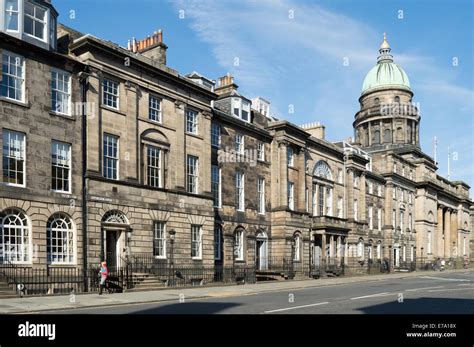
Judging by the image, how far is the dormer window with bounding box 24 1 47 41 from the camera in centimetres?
2316

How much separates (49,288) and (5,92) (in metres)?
8.94

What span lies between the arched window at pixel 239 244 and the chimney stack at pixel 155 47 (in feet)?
43.7

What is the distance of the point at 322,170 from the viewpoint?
47.9 meters

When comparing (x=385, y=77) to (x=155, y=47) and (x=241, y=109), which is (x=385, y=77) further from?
(x=155, y=47)

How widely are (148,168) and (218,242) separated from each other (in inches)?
345

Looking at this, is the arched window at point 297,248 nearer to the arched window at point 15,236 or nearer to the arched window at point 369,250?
the arched window at point 369,250

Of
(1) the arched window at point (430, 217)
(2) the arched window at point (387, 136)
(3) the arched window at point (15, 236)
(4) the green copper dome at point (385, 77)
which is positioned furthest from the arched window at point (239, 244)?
(4) the green copper dome at point (385, 77)

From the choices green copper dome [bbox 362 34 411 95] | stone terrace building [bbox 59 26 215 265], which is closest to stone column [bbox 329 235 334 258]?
stone terrace building [bbox 59 26 215 265]

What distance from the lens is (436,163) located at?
84312 mm

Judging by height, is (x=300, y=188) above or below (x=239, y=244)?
above

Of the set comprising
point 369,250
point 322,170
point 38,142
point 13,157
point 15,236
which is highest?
point 38,142

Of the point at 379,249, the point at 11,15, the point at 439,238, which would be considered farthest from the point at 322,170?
the point at 439,238
